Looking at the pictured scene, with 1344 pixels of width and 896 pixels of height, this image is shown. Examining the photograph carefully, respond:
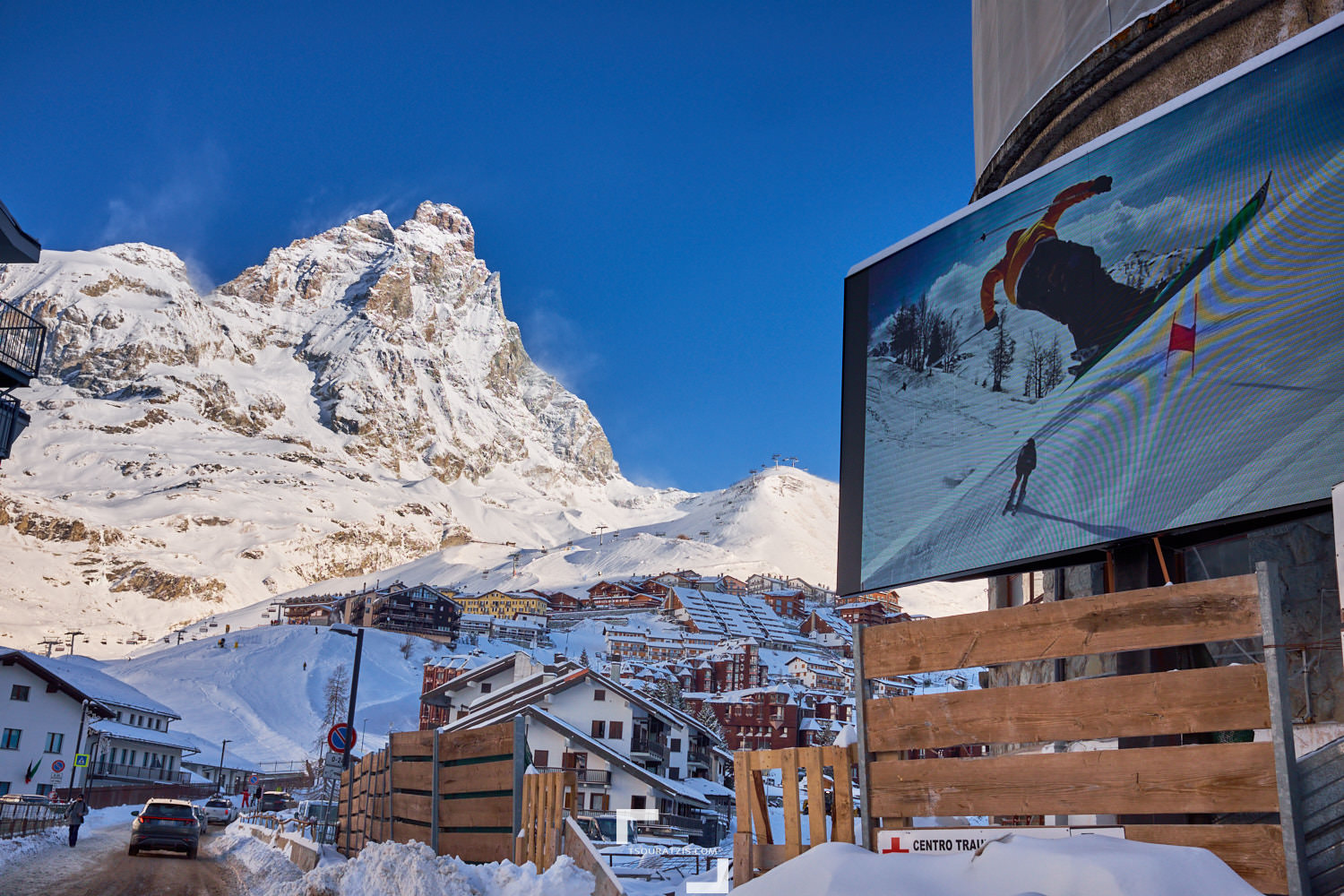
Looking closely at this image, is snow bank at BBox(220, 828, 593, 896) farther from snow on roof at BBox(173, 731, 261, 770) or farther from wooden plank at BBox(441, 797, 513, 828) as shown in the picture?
snow on roof at BBox(173, 731, 261, 770)

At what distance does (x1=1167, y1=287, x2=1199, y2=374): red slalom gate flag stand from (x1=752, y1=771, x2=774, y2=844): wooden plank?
541cm

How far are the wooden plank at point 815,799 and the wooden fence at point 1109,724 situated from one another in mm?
286

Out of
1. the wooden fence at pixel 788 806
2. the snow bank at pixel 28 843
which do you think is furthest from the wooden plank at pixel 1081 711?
the snow bank at pixel 28 843

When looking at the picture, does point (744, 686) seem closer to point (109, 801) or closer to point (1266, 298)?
point (109, 801)

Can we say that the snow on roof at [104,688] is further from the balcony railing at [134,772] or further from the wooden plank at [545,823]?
the wooden plank at [545,823]

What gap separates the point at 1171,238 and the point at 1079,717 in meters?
6.07

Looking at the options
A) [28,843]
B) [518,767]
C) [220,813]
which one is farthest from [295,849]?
[220,813]

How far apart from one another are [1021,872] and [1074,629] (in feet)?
4.74

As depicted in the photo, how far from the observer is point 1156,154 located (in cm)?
1089

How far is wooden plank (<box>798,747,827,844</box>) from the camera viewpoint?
23.2ft

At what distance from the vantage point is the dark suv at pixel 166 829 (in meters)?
24.4

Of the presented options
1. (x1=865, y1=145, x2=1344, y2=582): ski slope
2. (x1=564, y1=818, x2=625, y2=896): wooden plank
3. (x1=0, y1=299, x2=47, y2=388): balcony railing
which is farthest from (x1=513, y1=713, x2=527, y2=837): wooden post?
(x1=0, y1=299, x2=47, y2=388): balcony railing

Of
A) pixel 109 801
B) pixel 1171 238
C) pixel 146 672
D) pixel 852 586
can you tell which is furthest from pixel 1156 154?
pixel 146 672

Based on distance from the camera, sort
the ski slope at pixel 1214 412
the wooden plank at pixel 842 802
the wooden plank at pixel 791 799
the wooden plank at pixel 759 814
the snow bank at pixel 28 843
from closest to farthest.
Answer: the wooden plank at pixel 842 802 → the wooden plank at pixel 791 799 → the wooden plank at pixel 759 814 → the ski slope at pixel 1214 412 → the snow bank at pixel 28 843
